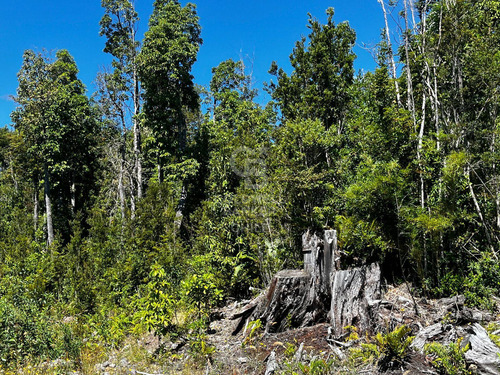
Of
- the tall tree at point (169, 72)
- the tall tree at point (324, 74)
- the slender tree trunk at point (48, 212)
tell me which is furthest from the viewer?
the slender tree trunk at point (48, 212)

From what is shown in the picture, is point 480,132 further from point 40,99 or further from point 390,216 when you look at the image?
point 40,99

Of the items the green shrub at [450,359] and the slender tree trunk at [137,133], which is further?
the slender tree trunk at [137,133]

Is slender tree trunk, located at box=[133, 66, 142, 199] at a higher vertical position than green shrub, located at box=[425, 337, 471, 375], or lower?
higher

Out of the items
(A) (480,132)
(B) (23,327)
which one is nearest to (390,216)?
(A) (480,132)

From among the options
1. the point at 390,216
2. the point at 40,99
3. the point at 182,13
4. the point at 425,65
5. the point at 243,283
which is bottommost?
the point at 243,283

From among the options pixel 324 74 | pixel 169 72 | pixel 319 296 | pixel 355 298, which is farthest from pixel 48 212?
pixel 355 298

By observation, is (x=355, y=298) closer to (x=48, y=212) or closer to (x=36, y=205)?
(x=48, y=212)

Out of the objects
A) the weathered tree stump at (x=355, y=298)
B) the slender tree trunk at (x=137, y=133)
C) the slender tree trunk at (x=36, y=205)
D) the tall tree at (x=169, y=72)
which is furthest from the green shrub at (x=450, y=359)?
the slender tree trunk at (x=36, y=205)

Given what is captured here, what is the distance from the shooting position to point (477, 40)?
639 centimetres

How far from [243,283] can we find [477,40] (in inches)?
273

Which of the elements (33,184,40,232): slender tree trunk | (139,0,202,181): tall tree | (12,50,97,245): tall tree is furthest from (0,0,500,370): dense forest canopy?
(33,184,40,232): slender tree trunk

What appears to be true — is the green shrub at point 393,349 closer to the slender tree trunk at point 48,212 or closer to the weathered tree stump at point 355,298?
the weathered tree stump at point 355,298

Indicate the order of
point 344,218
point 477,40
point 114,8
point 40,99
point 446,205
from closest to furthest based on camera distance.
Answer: point 446,205
point 477,40
point 344,218
point 40,99
point 114,8

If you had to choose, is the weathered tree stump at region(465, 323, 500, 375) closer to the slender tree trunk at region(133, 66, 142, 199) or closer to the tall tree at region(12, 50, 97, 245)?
the slender tree trunk at region(133, 66, 142, 199)
